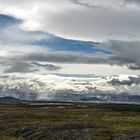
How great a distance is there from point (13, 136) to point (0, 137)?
→ 222 inches

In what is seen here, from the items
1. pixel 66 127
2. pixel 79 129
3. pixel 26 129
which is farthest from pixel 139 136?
pixel 26 129

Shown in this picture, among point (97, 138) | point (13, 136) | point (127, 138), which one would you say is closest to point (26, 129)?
point (13, 136)

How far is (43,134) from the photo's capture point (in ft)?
404

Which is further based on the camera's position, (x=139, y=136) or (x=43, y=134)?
(x=43, y=134)

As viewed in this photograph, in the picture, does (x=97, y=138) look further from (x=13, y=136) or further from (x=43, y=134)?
(x=13, y=136)

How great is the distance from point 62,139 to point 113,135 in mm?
20126

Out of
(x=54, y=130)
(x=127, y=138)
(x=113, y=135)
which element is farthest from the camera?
(x=54, y=130)

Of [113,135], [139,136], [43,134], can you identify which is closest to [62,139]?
[43,134]

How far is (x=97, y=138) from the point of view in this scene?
376 feet

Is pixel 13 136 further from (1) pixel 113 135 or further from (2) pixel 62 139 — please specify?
(1) pixel 113 135

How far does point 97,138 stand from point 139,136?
15.3m

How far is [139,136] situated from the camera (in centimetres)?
11294

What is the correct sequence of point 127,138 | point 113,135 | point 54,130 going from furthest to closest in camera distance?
point 54,130 < point 113,135 < point 127,138

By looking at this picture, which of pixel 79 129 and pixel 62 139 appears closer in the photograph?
pixel 62 139
